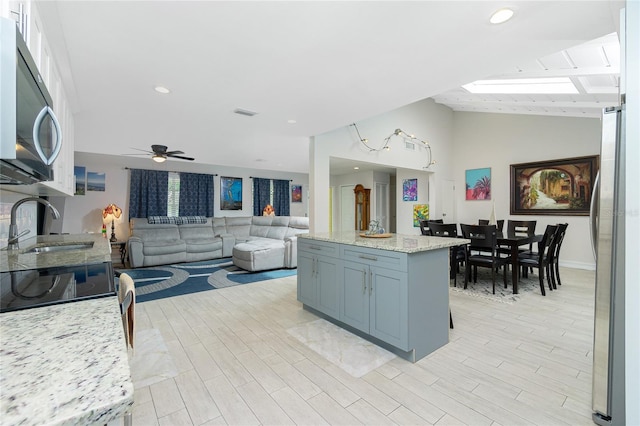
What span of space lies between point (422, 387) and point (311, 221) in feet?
9.75

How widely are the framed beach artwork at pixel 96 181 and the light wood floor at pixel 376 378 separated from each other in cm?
497

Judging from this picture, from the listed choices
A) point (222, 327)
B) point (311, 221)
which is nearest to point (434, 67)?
point (311, 221)

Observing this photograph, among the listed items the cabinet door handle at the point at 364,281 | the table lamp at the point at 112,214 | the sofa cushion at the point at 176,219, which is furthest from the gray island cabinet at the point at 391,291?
the table lamp at the point at 112,214

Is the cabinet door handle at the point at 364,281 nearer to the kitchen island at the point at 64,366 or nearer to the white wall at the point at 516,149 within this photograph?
the kitchen island at the point at 64,366

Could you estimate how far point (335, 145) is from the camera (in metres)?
4.71

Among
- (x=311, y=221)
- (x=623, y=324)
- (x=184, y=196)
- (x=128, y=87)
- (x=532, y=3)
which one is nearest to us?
(x=623, y=324)

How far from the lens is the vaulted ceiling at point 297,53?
1.73m

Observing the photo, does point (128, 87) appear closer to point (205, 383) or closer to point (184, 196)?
point (205, 383)

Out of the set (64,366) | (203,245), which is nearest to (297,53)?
(64,366)

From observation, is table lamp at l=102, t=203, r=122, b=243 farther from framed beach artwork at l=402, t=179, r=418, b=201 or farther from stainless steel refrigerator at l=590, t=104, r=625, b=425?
stainless steel refrigerator at l=590, t=104, r=625, b=425

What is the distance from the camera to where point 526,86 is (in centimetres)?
453

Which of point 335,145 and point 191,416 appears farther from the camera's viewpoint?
point 335,145

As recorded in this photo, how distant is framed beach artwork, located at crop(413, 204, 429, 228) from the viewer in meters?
6.79

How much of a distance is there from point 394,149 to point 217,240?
471 centimetres
